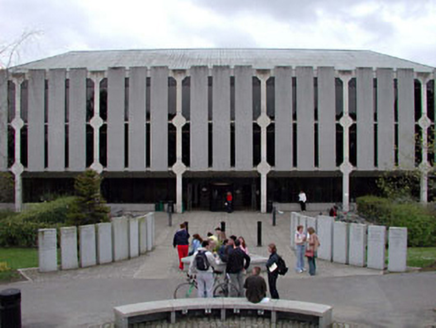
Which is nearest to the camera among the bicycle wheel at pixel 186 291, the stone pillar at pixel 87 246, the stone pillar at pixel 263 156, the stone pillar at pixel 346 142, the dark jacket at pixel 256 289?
the dark jacket at pixel 256 289

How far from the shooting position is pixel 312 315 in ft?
30.0

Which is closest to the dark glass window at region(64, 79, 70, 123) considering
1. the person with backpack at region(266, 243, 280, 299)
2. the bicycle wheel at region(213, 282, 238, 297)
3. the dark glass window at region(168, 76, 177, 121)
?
the dark glass window at region(168, 76, 177, 121)

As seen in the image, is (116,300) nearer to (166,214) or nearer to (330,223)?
(330,223)

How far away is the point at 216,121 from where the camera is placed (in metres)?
32.4

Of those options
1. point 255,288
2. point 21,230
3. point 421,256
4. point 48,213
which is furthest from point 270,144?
point 255,288

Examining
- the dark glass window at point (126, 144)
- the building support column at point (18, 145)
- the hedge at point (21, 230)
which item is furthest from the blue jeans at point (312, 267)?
the building support column at point (18, 145)

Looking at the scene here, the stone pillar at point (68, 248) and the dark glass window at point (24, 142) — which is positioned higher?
the dark glass window at point (24, 142)

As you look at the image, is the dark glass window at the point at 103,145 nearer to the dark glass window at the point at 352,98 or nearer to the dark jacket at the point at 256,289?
the dark glass window at the point at 352,98

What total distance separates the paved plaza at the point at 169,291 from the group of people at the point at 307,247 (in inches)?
11.9

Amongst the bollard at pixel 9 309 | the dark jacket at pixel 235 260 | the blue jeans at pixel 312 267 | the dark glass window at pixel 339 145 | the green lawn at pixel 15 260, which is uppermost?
the dark glass window at pixel 339 145

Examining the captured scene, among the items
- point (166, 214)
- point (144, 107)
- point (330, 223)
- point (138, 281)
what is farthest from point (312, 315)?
point (144, 107)

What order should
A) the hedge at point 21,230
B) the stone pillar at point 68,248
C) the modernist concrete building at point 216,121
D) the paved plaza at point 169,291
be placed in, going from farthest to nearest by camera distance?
the modernist concrete building at point 216,121
the hedge at point 21,230
the stone pillar at point 68,248
the paved plaza at point 169,291

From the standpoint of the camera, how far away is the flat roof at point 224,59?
3872 centimetres

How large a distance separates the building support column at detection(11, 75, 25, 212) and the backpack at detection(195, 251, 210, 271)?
89.1 ft
